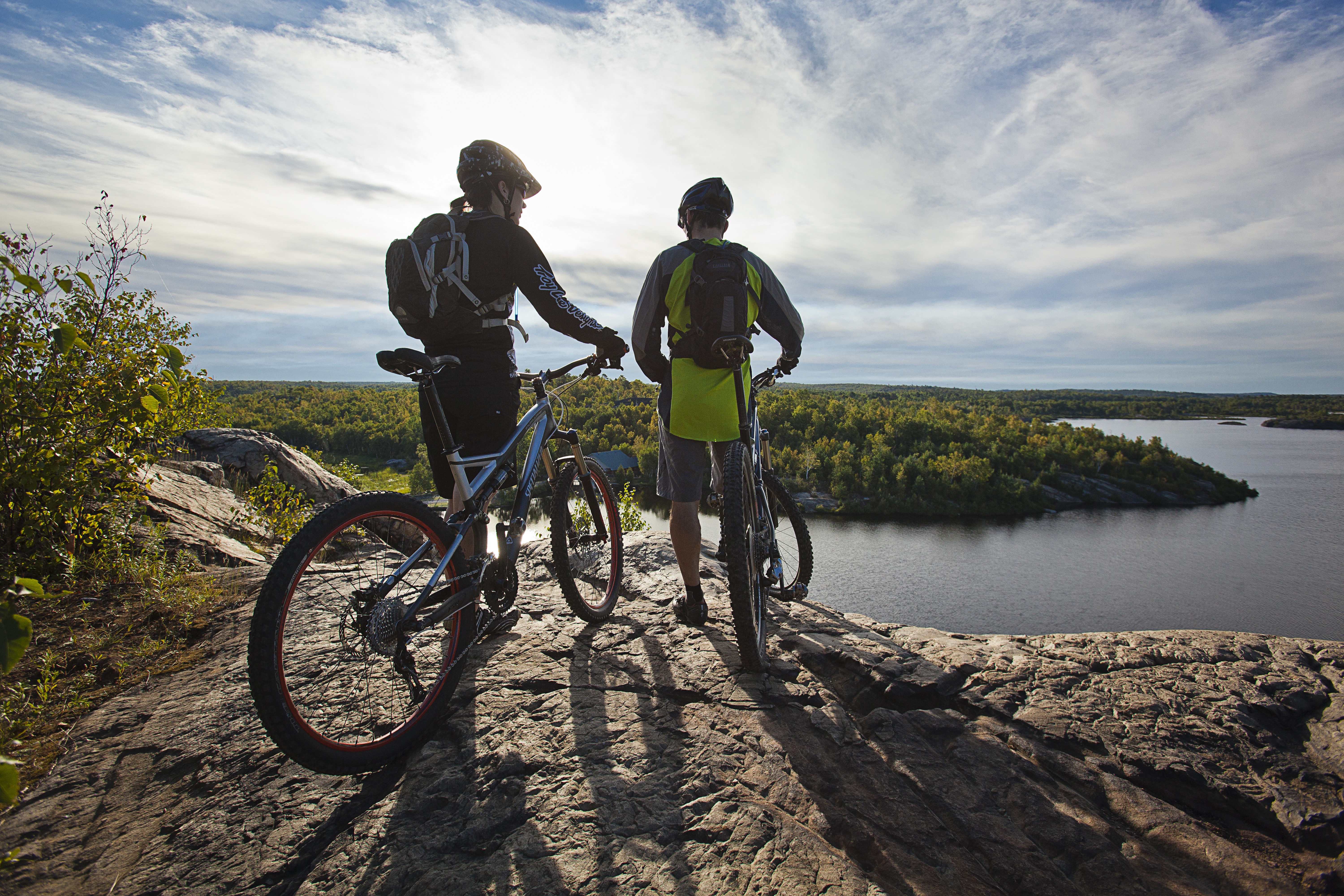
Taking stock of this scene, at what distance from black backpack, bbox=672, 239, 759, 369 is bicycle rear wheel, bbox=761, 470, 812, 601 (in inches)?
40.7

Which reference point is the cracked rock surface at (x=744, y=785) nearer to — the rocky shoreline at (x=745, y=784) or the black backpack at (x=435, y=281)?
the rocky shoreline at (x=745, y=784)

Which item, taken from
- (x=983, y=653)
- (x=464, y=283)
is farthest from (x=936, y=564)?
(x=464, y=283)

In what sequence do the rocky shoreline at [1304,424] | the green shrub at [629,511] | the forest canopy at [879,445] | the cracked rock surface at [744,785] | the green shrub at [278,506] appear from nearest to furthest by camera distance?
the cracked rock surface at [744,785] < the green shrub at [278,506] < the green shrub at [629,511] < the forest canopy at [879,445] < the rocky shoreline at [1304,424]

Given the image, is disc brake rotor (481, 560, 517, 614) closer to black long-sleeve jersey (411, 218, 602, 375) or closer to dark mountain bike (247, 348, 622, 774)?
dark mountain bike (247, 348, 622, 774)

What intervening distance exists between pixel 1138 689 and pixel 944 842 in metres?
1.68

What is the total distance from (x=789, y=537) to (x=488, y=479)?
95.1 inches

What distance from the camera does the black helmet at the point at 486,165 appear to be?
2.77 m

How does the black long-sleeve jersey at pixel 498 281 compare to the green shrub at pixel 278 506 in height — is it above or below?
above

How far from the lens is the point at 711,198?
3.17 metres

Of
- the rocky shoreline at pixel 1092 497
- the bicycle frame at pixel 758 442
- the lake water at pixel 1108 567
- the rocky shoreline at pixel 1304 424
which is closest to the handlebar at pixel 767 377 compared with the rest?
the bicycle frame at pixel 758 442

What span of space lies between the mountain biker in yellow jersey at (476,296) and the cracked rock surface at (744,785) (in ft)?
3.34

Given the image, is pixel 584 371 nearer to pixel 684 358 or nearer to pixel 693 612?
pixel 684 358

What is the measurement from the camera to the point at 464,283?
258cm

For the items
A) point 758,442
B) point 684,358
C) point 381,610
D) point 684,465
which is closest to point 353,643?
point 381,610
